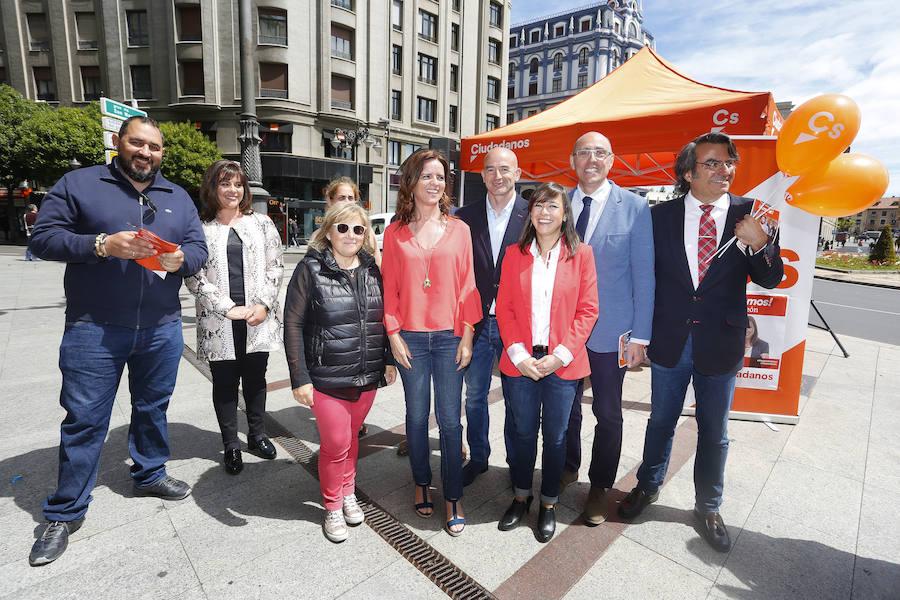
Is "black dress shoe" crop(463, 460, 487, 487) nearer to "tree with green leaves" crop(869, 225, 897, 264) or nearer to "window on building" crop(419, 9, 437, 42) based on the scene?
"tree with green leaves" crop(869, 225, 897, 264)

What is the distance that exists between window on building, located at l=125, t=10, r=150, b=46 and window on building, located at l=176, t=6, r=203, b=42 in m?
2.65

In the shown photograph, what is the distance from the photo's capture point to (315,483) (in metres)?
3.08

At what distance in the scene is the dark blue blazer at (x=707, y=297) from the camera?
245 cm

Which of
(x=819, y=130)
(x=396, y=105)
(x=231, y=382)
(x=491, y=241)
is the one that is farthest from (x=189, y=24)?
(x=819, y=130)

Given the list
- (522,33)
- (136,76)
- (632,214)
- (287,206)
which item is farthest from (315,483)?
(522,33)

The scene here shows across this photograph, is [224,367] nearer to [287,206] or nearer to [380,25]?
[287,206]

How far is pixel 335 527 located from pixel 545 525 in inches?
46.5

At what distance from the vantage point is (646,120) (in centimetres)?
475

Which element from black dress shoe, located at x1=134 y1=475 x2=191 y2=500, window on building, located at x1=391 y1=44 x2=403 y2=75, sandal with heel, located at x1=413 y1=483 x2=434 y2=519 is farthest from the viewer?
window on building, located at x1=391 y1=44 x2=403 y2=75

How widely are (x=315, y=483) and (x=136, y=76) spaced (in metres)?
33.5

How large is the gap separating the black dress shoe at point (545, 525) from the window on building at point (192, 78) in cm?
3100

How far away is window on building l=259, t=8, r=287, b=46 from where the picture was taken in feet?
81.7

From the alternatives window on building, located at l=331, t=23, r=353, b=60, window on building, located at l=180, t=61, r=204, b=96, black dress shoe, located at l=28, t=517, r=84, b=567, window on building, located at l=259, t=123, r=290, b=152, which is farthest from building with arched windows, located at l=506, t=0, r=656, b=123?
black dress shoe, located at l=28, t=517, r=84, b=567

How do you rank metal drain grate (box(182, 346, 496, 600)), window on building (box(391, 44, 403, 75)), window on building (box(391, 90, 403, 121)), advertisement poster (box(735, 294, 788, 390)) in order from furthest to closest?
window on building (box(391, 90, 403, 121)), window on building (box(391, 44, 403, 75)), advertisement poster (box(735, 294, 788, 390)), metal drain grate (box(182, 346, 496, 600))
